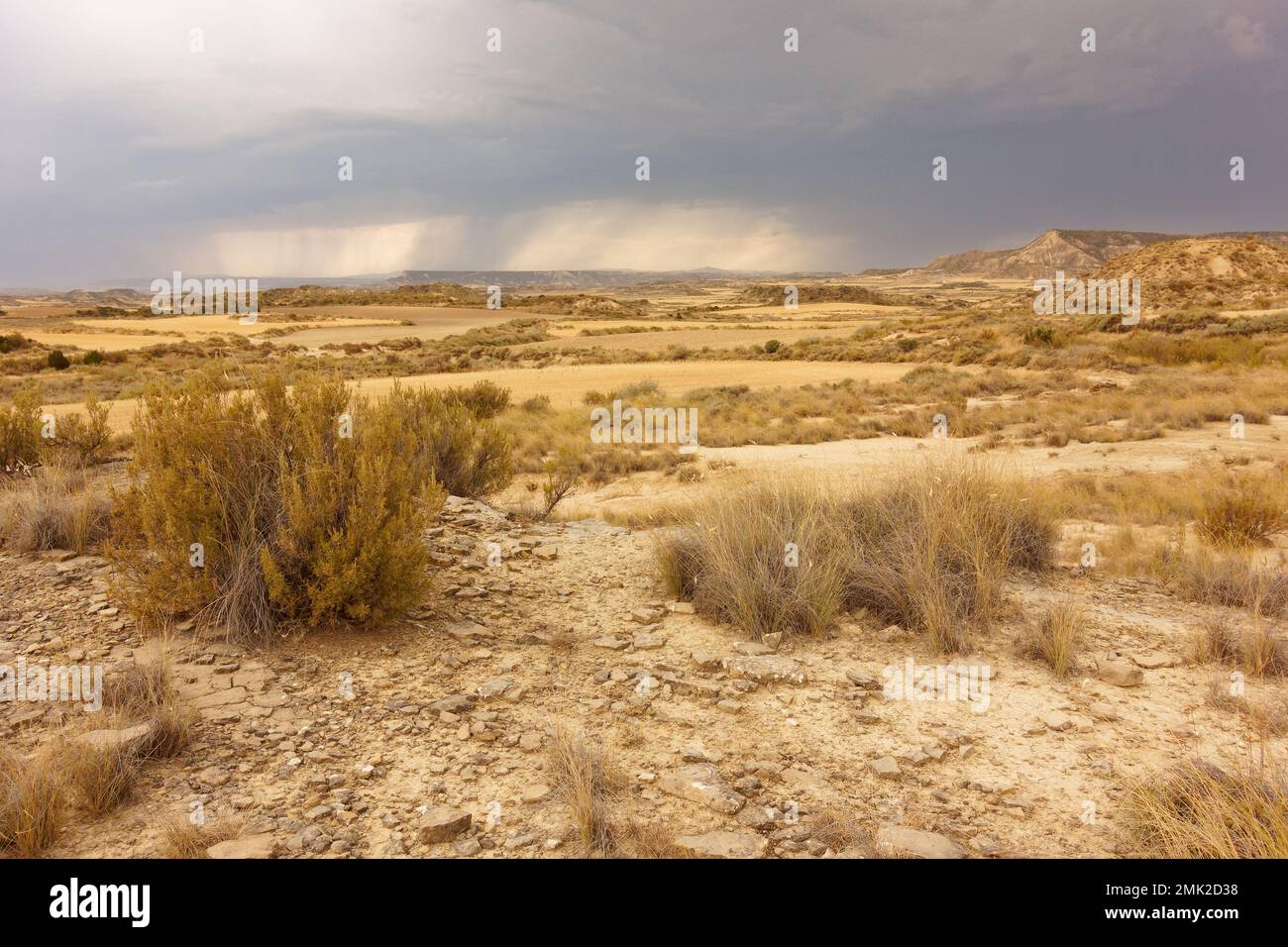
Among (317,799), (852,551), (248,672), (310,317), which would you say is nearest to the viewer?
(317,799)

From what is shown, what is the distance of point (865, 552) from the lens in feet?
18.0

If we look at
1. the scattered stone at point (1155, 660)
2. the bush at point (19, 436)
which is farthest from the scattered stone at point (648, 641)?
the bush at point (19, 436)

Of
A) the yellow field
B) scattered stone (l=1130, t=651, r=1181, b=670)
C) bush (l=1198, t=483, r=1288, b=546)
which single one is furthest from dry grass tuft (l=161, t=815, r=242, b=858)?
the yellow field

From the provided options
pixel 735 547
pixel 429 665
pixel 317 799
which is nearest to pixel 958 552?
pixel 735 547

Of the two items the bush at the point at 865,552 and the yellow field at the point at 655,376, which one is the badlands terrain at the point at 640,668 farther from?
the yellow field at the point at 655,376

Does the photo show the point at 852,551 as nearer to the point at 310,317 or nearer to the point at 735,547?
the point at 735,547

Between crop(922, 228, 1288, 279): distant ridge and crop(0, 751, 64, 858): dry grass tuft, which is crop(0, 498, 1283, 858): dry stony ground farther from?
crop(922, 228, 1288, 279): distant ridge

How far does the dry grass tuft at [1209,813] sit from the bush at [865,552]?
1.59 meters

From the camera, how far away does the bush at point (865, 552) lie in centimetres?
486

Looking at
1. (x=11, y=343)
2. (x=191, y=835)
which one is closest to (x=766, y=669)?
(x=191, y=835)

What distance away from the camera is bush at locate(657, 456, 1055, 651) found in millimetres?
4863

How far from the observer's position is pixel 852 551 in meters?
5.24

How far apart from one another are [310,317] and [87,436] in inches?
2376

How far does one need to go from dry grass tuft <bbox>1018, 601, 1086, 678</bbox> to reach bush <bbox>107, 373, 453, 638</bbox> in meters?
3.69
